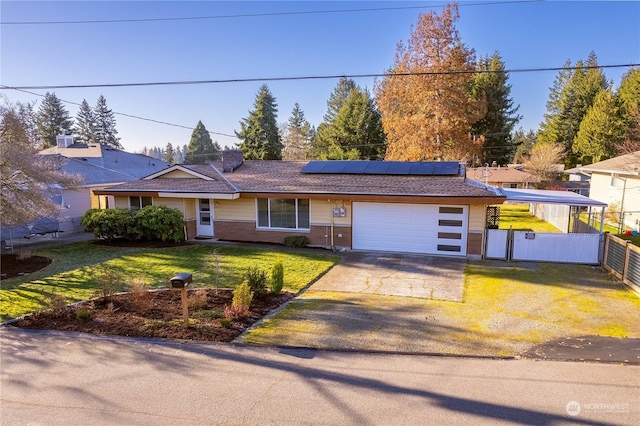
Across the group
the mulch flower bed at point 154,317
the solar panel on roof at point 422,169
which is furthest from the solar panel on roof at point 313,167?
the mulch flower bed at point 154,317

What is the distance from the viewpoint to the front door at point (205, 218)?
1731cm

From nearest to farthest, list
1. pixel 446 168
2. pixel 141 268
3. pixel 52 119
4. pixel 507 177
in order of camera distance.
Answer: pixel 141 268, pixel 446 168, pixel 507 177, pixel 52 119

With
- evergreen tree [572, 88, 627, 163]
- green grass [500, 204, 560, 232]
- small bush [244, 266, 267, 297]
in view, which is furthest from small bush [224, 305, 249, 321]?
evergreen tree [572, 88, 627, 163]

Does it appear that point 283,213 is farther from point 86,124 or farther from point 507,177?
point 86,124

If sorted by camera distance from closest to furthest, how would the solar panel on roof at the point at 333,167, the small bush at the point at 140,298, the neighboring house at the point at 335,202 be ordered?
1. the small bush at the point at 140,298
2. the neighboring house at the point at 335,202
3. the solar panel on roof at the point at 333,167

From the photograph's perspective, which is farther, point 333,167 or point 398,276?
point 333,167

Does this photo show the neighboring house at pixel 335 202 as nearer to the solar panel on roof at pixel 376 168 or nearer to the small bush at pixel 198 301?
the solar panel on roof at pixel 376 168

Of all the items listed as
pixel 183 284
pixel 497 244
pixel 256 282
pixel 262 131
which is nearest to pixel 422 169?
pixel 497 244

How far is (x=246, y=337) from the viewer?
7.04m

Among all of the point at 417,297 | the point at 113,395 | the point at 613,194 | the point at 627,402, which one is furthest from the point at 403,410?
the point at 613,194

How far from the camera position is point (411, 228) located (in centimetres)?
1454

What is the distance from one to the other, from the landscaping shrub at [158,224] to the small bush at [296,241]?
15.4 ft

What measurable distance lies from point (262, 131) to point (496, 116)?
91.9 ft

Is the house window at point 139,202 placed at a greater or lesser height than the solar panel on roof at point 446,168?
lesser
